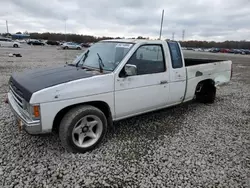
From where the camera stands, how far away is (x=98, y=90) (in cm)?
323

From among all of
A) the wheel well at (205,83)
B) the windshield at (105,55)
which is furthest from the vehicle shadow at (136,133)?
the windshield at (105,55)

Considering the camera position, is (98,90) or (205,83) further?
(205,83)

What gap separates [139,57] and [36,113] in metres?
2.07

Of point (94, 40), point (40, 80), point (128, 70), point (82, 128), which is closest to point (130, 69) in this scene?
point (128, 70)

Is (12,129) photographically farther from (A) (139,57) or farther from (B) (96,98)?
(A) (139,57)

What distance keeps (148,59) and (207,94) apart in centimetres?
297

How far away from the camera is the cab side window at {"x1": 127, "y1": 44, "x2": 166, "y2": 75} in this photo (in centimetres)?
377

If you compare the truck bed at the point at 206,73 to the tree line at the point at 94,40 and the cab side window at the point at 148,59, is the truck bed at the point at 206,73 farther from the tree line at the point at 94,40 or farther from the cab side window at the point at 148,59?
the tree line at the point at 94,40

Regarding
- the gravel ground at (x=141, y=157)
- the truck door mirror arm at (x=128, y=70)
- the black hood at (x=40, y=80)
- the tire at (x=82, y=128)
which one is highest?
the truck door mirror arm at (x=128, y=70)

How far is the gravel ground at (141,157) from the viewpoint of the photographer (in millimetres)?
2711

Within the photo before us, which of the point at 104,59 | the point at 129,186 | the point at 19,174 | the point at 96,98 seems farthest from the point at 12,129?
the point at 129,186

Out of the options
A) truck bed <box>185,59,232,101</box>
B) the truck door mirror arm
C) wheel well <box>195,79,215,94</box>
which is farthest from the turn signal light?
wheel well <box>195,79,215,94</box>

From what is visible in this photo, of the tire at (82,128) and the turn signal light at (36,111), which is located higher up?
the turn signal light at (36,111)

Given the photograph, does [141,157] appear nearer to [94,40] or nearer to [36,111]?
[36,111]
